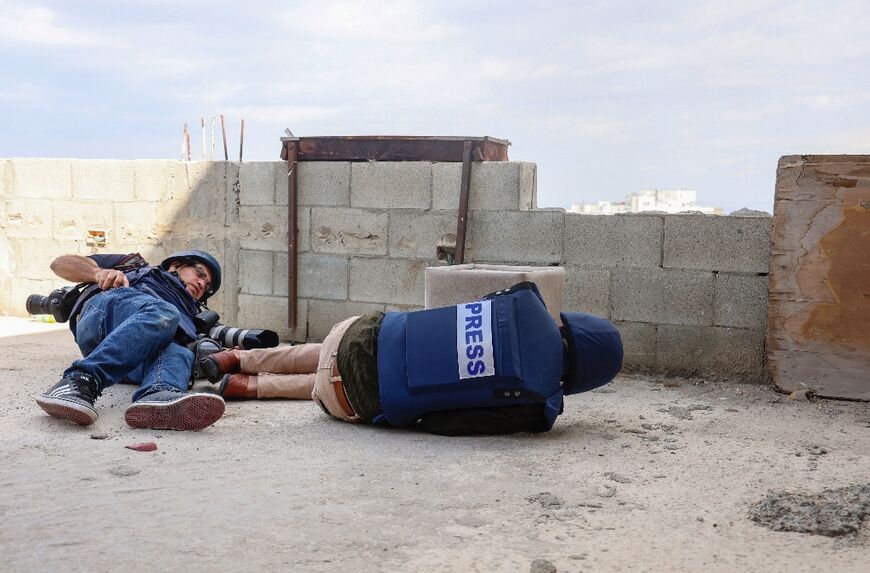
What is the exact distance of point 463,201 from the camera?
5953mm

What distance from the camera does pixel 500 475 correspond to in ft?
10.5

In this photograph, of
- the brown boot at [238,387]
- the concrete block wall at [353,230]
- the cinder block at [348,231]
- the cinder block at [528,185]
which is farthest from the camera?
the cinder block at [348,231]

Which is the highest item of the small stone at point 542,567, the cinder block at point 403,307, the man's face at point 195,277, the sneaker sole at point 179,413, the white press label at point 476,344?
the man's face at point 195,277

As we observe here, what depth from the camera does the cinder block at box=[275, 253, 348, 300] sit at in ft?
21.3

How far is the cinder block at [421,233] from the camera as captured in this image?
610 centimetres

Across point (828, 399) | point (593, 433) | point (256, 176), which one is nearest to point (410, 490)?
point (593, 433)

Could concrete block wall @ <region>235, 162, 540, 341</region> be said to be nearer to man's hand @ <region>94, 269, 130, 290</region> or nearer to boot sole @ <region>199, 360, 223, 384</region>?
boot sole @ <region>199, 360, 223, 384</region>

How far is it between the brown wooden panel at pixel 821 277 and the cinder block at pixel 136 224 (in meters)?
4.64

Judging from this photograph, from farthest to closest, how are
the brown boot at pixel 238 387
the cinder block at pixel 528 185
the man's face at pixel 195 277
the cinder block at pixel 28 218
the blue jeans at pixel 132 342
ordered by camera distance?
1. the cinder block at pixel 28 218
2. the cinder block at pixel 528 185
3. the man's face at pixel 195 277
4. the brown boot at pixel 238 387
5. the blue jeans at pixel 132 342

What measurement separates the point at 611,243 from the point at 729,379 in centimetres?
107

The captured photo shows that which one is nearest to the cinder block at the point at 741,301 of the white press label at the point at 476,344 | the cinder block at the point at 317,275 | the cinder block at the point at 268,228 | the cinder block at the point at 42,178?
the white press label at the point at 476,344

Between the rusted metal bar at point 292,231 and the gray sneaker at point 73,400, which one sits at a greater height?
the rusted metal bar at point 292,231

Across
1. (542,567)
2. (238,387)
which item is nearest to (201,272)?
(238,387)

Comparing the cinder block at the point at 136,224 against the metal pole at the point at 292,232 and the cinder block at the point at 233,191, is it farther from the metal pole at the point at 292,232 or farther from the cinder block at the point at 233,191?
the metal pole at the point at 292,232
